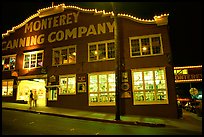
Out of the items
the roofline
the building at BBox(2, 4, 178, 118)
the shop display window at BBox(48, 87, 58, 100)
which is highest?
the roofline

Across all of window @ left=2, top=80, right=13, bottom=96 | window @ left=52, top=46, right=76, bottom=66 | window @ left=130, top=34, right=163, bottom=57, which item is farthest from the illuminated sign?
window @ left=2, top=80, right=13, bottom=96

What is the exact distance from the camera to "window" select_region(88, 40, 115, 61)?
18.0 metres

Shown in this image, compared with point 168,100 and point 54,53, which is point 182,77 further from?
point 54,53

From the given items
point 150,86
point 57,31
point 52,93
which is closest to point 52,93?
point 52,93

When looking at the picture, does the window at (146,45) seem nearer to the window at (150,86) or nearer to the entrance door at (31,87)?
the window at (150,86)

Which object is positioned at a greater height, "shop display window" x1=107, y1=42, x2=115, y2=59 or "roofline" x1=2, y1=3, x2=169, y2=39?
"roofline" x1=2, y1=3, x2=169, y2=39

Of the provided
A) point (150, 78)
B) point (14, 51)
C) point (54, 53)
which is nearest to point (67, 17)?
point (54, 53)

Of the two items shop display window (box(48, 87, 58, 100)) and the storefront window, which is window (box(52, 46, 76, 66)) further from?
shop display window (box(48, 87, 58, 100))

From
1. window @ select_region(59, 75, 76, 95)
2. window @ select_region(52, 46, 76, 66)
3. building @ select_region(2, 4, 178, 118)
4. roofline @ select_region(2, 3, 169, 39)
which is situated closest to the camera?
building @ select_region(2, 4, 178, 118)

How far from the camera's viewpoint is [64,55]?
64.8 ft

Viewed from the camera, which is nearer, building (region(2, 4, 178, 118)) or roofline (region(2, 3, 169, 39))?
building (region(2, 4, 178, 118))

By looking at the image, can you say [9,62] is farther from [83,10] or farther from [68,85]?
[83,10]

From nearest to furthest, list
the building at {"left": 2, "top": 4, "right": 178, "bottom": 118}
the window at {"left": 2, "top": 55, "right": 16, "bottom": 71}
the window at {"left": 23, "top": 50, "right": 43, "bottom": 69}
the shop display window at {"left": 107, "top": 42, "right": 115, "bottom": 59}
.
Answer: the building at {"left": 2, "top": 4, "right": 178, "bottom": 118}
the shop display window at {"left": 107, "top": 42, "right": 115, "bottom": 59}
the window at {"left": 23, "top": 50, "right": 43, "bottom": 69}
the window at {"left": 2, "top": 55, "right": 16, "bottom": 71}

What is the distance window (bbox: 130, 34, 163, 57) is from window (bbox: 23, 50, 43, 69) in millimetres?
10476
